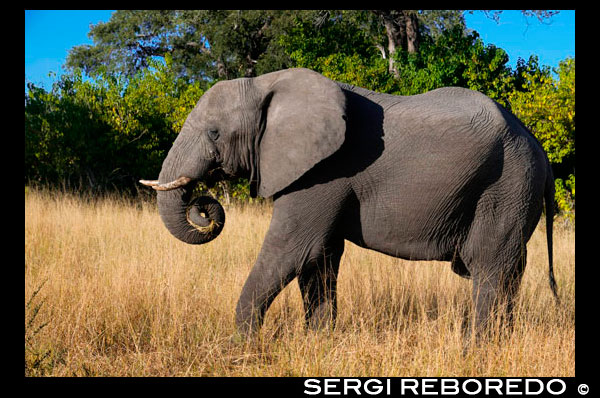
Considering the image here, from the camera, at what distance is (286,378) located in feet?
13.0

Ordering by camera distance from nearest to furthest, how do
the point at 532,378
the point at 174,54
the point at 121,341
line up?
1. the point at 532,378
2. the point at 121,341
3. the point at 174,54

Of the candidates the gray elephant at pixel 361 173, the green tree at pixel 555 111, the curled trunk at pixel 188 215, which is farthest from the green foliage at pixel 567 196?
the curled trunk at pixel 188 215

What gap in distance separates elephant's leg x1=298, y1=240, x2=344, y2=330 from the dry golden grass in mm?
146

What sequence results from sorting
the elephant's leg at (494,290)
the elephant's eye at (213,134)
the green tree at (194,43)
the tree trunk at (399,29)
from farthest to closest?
1. the green tree at (194,43)
2. the tree trunk at (399,29)
3. the elephant's leg at (494,290)
4. the elephant's eye at (213,134)

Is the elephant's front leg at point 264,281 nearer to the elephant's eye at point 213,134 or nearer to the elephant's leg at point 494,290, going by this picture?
the elephant's eye at point 213,134

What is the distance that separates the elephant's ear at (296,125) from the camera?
4.20 meters

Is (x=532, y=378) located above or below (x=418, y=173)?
below

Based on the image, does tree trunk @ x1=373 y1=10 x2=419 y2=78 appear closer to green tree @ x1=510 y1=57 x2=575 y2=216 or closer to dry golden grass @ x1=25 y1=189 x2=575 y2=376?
green tree @ x1=510 y1=57 x2=575 y2=216

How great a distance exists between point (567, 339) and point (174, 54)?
2364 centimetres

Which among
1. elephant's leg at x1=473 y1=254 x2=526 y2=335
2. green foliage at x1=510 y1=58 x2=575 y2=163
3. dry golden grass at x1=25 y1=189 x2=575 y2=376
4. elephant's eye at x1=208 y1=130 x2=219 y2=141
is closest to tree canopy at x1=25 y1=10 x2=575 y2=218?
green foliage at x1=510 y1=58 x2=575 y2=163

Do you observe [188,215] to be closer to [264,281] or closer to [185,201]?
[185,201]

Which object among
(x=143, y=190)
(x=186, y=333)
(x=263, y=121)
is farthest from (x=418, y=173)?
(x=143, y=190)

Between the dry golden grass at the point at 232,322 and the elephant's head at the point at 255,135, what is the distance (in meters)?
1.02

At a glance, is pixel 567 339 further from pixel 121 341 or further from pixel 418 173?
pixel 121 341
